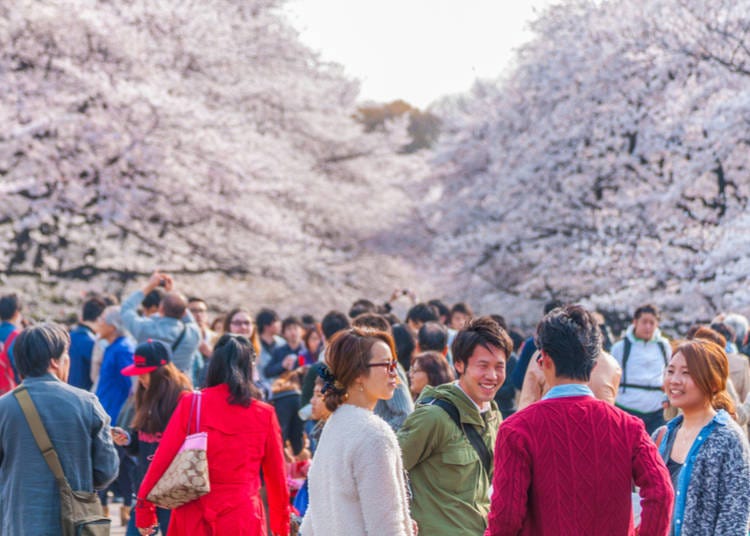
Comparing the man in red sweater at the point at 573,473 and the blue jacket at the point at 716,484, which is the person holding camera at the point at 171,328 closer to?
the blue jacket at the point at 716,484

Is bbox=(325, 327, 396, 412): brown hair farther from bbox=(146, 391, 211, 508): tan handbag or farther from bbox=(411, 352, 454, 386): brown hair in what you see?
bbox=(411, 352, 454, 386): brown hair

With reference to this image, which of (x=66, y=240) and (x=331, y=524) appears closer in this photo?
(x=331, y=524)

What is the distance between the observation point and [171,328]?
30.7 ft

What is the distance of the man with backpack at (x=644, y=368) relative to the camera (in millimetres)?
10320

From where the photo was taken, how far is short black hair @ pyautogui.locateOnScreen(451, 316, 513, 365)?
484 cm

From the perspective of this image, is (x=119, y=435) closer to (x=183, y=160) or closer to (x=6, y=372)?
(x=6, y=372)

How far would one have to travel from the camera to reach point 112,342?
9773mm

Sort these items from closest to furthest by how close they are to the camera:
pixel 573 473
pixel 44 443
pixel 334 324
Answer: pixel 573 473 < pixel 44 443 < pixel 334 324

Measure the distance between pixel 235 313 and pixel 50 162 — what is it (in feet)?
41.2

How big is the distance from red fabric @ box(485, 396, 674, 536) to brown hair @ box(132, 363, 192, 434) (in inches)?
141

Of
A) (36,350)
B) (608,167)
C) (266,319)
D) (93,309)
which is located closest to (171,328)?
(93,309)

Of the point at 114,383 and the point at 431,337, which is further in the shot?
the point at 114,383

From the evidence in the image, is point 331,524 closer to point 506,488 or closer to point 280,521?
point 506,488

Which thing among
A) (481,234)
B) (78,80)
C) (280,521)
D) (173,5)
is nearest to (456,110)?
(481,234)
